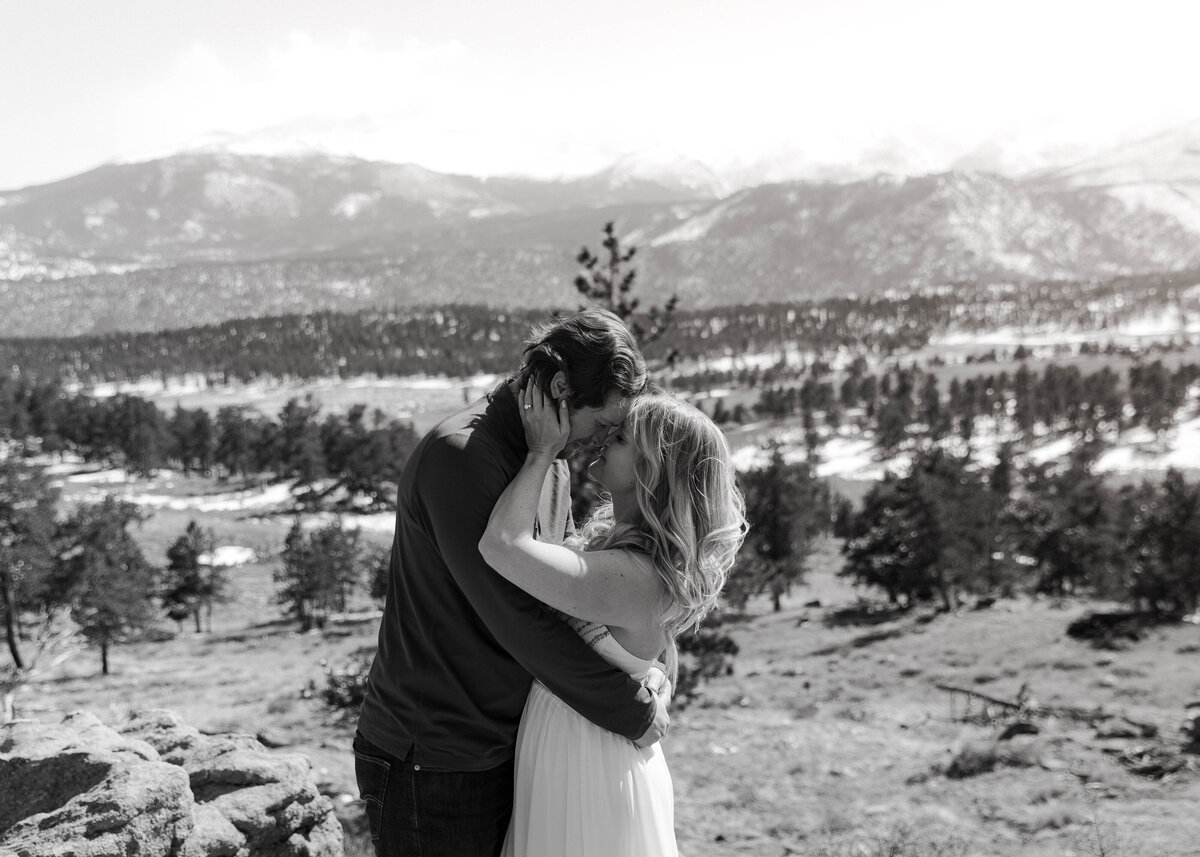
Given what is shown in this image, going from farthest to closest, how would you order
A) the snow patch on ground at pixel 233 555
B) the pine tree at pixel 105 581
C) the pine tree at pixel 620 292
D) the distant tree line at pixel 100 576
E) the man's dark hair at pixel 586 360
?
the snow patch on ground at pixel 233 555
the pine tree at pixel 105 581
the distant tree line at pixel 100 576
the pine tree at pixel 620 292
the man's dark hair at pixel 586 360

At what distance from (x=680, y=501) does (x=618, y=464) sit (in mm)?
330

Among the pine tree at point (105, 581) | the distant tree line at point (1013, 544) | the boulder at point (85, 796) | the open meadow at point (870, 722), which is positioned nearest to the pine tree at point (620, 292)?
the open meadow at point (870, 722)

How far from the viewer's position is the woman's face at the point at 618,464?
11.9 ft

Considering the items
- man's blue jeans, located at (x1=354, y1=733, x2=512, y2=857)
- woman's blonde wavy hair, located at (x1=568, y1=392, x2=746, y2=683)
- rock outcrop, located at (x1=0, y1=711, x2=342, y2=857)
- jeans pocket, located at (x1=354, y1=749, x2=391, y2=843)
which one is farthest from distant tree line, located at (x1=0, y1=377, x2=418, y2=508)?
woman's blonde wavy hair, located at (x1=568, y1=392, x2=746, y2=683)

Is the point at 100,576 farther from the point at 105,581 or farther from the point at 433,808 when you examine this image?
the point at 433,808

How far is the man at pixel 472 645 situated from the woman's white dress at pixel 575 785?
9 cm

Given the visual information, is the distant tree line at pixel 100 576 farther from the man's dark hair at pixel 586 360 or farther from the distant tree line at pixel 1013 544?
the man's dark hair at pixel 586 360

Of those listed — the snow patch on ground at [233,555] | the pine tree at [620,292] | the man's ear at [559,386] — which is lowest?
the snow patch on ground at [233,555]

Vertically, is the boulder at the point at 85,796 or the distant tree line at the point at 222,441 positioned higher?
the boulder at the point at 85,796

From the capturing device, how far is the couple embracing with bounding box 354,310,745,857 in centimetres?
335

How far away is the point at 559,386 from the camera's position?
137 inches

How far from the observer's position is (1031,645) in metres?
31.9

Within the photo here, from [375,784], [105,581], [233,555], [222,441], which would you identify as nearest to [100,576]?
[105,581]

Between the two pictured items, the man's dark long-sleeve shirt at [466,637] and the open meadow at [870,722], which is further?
the open meadow at [870,722]
